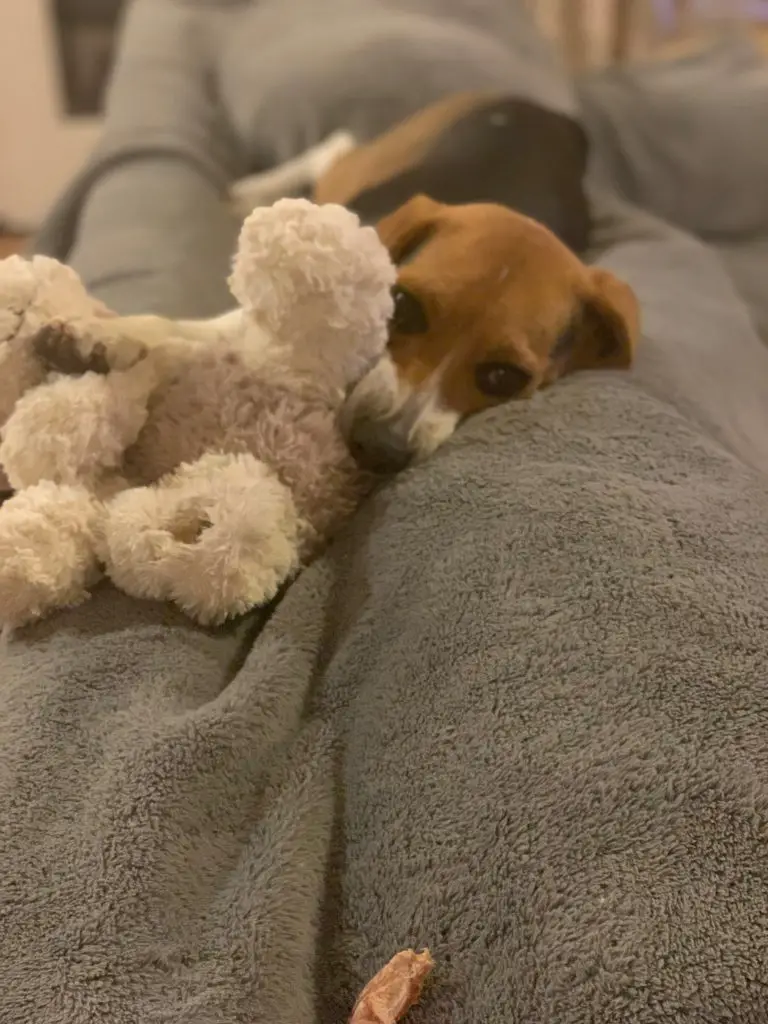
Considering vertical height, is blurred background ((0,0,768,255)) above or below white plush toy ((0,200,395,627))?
below

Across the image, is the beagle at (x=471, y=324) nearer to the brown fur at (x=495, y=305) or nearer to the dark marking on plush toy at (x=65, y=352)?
the brown fur at (x=495, y=305)

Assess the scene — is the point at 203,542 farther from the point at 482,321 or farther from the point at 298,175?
the point at 298,175

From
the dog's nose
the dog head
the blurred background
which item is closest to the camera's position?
the dog's nose

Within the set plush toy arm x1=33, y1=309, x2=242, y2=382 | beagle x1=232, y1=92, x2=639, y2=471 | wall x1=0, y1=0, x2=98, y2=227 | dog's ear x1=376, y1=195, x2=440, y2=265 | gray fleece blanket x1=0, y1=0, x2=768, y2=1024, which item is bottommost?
wall x1=0, y1=0, x2=98, y2=227

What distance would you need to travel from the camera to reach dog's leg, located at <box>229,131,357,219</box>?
1757 mm

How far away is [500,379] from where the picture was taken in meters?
1.02

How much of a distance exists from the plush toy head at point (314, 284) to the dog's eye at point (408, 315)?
125mm

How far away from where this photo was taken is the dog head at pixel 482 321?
0.99 m

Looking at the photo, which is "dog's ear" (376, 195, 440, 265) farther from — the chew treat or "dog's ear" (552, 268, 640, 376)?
the chew treat

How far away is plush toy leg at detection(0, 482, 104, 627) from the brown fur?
0.38 m

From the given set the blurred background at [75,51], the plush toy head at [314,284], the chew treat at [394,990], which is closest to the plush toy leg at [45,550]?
the plush toy head at [314,284]

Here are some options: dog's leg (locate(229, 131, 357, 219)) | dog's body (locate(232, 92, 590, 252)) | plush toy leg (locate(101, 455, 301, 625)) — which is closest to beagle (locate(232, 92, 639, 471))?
plush toy leg (locate(101, 455, 301, 625))

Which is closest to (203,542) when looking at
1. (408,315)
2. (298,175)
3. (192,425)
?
(192,425)

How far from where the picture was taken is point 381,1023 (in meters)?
0.53
